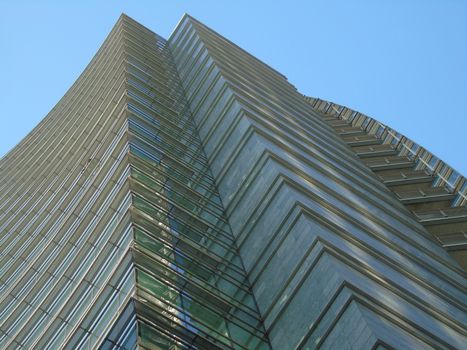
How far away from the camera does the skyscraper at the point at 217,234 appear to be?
1764 centimetres

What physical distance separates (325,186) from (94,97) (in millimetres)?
22936

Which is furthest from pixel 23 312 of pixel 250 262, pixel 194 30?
pixel 194 30

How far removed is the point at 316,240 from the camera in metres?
19.0

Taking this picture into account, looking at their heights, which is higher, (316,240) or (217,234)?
(217,234)

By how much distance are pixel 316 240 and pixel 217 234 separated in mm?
5209

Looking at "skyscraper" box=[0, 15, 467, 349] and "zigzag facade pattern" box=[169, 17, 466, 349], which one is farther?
"skyscraper" box=[0, 15, 467, 349]

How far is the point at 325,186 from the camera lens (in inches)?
1032

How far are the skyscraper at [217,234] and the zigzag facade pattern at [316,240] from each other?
2.7 inches

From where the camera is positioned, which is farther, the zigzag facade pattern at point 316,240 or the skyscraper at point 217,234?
the skyscraper at point 217,234

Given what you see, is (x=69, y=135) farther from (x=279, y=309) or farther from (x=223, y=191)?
(x=279, y=309)

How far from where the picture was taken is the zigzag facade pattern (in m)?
17.2

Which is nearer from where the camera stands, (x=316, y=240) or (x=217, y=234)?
(x=316, y=240)

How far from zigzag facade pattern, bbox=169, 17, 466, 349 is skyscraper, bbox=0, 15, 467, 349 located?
68 millimetres

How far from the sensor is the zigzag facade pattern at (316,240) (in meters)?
17.2
